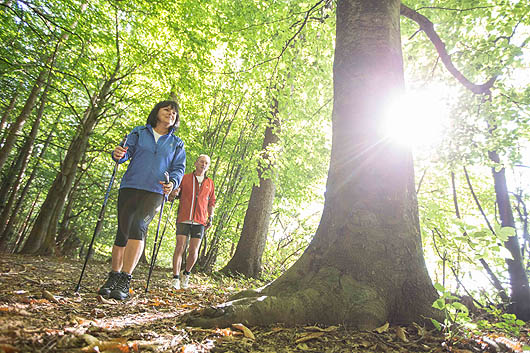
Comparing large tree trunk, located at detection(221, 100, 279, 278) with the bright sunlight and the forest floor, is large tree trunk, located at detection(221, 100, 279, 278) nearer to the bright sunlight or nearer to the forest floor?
the bright sunlight

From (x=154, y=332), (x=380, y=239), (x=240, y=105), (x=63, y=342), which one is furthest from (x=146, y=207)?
(x=240, y=105)

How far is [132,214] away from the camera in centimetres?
306

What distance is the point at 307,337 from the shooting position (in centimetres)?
175

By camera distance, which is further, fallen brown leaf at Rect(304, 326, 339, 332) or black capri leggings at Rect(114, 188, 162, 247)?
black capri leggings at Rect(114, 188, 162, 247)

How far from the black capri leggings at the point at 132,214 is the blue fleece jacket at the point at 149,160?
0.30 feet

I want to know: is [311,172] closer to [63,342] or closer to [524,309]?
[524,309]

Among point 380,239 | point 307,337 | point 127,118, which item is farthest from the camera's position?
point 127,118

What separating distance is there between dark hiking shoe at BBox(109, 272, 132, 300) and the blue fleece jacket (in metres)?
1.00

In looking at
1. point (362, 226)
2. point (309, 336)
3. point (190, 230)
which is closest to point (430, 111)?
point (362, 226)

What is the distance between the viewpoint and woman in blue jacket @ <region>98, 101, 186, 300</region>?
9.86 ft

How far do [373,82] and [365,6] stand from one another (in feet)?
3.29

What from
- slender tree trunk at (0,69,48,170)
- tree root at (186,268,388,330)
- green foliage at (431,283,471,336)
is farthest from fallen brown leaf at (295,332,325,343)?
slender tree trunk at (0,69,48,170)

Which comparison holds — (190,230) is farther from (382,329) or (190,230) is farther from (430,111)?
(430,111)

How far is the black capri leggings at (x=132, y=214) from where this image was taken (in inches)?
119
